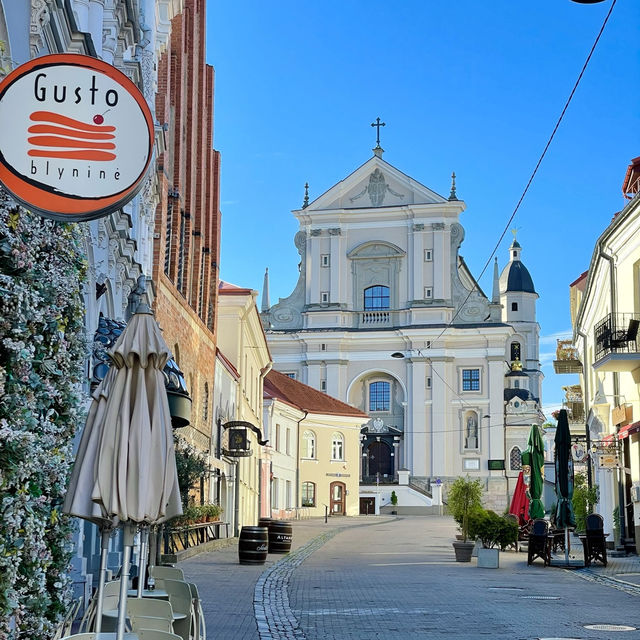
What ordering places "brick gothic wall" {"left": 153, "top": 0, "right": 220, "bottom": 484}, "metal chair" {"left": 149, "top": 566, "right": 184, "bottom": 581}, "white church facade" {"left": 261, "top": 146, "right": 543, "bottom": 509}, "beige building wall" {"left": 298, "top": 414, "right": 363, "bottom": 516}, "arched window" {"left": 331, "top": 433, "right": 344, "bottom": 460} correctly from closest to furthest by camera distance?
"metal chair" {"left": 149, "top": 566, "right": 184, "bottom": 581} → "brick gothic wall" {"left": 153, "top": 0, "right": 220, "bottom": 484} → "beige building wall" {"left": 298, "top": 414, "right": 363, "bottom": 516} → "arched window" {"left": 331, "top": 433, "right": 344, "bottom": 460} → "white church facade" {"left": 261, "top": 146, "right": 543, "bottom": 509}

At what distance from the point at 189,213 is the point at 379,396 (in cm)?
4502

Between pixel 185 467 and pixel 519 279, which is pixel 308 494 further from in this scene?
pixel 519 279

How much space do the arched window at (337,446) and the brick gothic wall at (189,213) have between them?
30.3m

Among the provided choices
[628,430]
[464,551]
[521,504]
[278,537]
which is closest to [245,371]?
[521,504]

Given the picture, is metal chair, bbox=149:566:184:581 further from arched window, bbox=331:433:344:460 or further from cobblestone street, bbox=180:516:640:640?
arched window, bbox=331:433:344:460

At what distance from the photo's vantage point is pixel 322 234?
7019 centimetres

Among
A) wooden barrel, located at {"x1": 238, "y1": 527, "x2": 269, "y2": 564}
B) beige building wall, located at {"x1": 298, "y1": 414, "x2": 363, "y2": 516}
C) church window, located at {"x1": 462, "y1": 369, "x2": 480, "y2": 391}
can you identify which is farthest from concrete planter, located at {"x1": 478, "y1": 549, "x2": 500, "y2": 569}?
church window, located at {"x1": 462, "y1": 369, "x2": 480, "y2": 391}

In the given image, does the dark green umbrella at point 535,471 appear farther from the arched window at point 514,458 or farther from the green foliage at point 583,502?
the arched window at point 514,458

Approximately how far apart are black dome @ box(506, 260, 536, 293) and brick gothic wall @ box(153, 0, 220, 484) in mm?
90968

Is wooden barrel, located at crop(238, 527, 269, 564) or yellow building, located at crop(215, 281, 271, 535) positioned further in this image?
yellow building, located at crop(215, 281, 271, 535)

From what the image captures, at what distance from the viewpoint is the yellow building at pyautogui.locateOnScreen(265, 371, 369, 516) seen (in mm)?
57906

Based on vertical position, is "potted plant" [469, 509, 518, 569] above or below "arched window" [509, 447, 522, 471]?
below

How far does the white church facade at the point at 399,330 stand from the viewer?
66938 mm

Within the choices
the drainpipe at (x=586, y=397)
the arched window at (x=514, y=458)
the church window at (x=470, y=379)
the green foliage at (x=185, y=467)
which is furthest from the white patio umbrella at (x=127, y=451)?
the arched window at (x=514, y=458)
